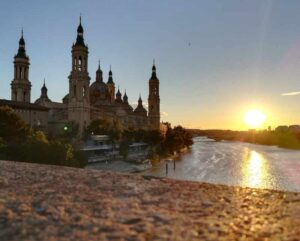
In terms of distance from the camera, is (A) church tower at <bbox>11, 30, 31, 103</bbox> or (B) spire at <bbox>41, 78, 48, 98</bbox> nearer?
(A) church tower at <bbox>11, 30, 31, 103</bbox>

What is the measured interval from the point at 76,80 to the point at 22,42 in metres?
19.7

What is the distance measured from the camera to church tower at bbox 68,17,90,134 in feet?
285

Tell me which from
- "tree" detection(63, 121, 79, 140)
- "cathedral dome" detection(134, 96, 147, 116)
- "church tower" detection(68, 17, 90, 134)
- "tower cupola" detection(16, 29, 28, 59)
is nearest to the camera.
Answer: "tree" detection(63, 121, 79, 140)

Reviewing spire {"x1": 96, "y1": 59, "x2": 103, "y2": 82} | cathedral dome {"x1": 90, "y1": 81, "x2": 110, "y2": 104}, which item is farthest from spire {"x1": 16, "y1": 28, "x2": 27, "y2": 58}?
spire {"x1": 96, "y1": 59, "x2": 103, "y2": 82}

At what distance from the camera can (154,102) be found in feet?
458

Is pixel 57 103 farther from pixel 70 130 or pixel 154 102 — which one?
pixel 154 102

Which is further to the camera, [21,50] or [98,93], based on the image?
[98,93]

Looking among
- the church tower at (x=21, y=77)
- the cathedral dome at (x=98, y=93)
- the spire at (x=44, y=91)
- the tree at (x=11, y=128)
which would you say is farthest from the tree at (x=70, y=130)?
the spire at (x=44, y=91)

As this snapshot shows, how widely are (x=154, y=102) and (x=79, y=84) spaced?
5540 cm

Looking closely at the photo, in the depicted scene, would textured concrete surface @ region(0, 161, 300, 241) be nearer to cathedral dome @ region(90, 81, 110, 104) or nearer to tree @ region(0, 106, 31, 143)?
tree @ region(0, 106, 31, 143)

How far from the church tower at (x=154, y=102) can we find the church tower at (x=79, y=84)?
5031 cm

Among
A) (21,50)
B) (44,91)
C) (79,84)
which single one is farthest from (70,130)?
(44,91)

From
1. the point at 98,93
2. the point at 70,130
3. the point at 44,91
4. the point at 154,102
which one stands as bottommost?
the point at 70,130

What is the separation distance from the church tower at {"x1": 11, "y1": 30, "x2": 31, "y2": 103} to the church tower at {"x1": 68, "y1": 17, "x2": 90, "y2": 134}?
507 inches
